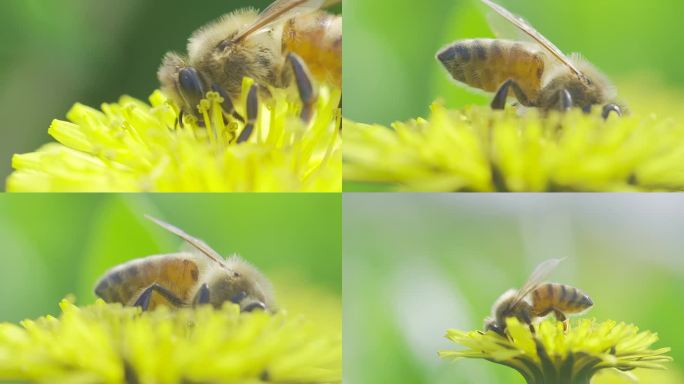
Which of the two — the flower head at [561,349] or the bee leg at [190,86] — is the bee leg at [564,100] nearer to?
the flower head at [561,349]

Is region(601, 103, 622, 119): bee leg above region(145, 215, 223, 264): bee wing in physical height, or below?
above

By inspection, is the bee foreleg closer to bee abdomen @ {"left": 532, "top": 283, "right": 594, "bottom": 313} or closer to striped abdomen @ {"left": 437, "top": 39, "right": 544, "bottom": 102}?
striped abdomen @ {"left": 437, "top": 39, "right": 544, "bottom": 102}

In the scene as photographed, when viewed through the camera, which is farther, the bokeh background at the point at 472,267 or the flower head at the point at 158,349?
the bokeh background at the point at 472,267

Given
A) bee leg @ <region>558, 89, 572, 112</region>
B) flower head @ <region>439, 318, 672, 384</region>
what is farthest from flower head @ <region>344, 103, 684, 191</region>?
flower head @ <region>439, 318, 672, 384</region>

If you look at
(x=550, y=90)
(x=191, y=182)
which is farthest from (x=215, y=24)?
(x=550, y=90)

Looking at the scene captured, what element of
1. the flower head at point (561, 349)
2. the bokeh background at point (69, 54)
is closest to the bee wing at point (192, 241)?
the bokeh background at point (69, 54)

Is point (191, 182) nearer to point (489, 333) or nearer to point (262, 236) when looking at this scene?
point (262, 236)

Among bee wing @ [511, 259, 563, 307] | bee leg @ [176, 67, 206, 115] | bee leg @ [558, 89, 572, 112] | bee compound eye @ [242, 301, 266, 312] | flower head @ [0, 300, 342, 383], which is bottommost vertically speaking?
flower head @ [0, 300, 342, 383]
